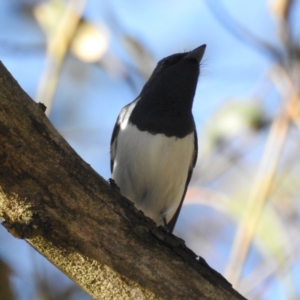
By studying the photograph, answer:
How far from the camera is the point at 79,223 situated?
1.80 metres

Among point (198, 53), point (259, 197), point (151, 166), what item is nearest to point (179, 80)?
point (198, 53)

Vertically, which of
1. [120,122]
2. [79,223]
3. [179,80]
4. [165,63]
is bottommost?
[79,223]

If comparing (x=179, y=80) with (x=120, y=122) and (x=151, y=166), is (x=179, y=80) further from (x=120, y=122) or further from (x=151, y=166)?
(x=151, y=166)

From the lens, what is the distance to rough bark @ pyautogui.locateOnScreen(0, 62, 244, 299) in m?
1.72

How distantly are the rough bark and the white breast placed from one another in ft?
2.70

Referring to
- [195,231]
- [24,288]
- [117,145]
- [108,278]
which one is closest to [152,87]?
[117,145]

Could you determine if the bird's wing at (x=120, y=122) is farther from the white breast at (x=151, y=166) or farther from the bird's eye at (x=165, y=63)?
the bird's eye at (x=165, y=63)

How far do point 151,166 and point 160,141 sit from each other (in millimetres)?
136

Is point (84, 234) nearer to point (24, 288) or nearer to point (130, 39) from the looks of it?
point (24, 288)

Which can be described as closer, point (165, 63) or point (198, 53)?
point (198, 53)

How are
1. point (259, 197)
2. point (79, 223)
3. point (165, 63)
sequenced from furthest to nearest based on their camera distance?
point (165, 63), point (259, 197), point (79, 223)

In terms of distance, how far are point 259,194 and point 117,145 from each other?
0.76m

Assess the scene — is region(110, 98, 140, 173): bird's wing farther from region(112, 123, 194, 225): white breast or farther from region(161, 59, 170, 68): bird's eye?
region(161, 59, 170, 68): bird's eye

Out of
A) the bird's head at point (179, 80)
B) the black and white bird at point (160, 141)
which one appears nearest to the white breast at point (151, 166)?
the black and white bird at point (160, 141)
